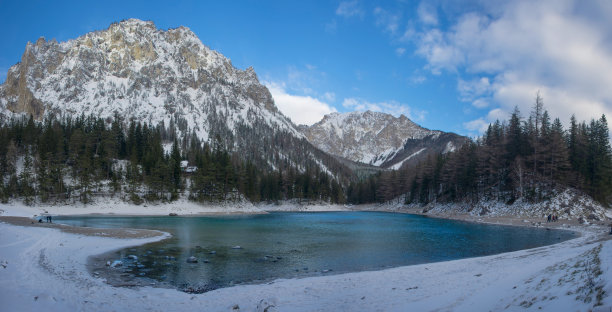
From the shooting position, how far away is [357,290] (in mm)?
13914

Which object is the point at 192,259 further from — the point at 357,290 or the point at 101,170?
the point at 101,170

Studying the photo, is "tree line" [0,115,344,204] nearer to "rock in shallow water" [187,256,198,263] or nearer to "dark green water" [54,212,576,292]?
"dark green water" [54,212,576,292]

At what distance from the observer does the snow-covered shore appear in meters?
8.35

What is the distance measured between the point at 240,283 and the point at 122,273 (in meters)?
6.54

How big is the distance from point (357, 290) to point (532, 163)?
216 feet

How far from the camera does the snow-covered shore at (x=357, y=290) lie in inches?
329

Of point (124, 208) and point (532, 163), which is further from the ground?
point (532, 163)

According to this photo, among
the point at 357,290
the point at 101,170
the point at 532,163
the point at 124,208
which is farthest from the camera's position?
the point at 101,170

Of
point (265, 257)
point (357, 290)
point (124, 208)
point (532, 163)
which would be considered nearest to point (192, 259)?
point (265, 257)

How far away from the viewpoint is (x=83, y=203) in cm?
6700

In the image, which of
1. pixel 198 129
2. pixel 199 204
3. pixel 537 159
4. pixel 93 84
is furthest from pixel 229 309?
pixel 93 84

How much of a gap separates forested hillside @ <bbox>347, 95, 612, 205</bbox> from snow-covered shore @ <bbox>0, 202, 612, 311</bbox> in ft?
173

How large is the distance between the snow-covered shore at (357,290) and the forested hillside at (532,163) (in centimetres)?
5278

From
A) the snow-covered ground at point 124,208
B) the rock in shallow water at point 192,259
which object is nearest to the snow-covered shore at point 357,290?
the rock in shallow water at point 192,259
